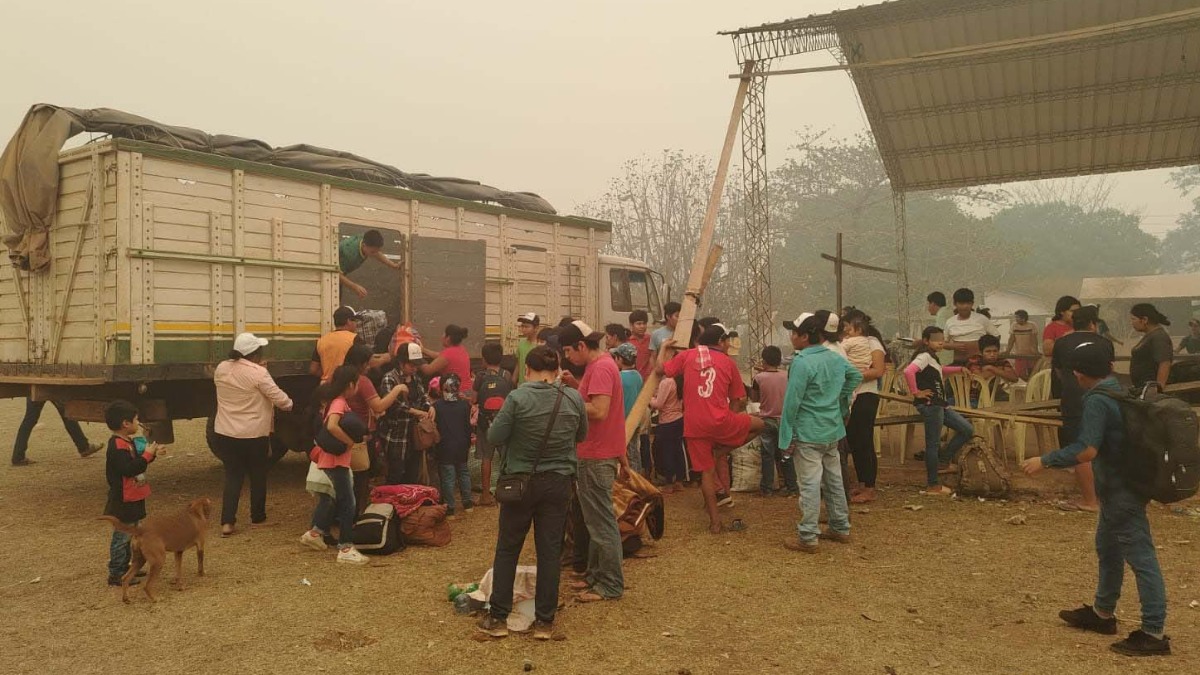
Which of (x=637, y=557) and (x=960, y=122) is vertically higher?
(x=960, y=122)

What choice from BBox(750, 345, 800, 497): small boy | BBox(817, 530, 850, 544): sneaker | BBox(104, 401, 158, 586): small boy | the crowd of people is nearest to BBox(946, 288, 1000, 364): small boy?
the crowd of people

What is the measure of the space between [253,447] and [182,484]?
308 cm

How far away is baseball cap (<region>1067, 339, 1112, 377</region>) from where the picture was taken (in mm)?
4285

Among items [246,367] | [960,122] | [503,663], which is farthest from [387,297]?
[960,122]

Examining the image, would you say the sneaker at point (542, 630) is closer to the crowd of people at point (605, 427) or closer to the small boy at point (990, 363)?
the crowd of people at point (605, 427)

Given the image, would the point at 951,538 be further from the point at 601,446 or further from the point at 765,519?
the point at 601,446

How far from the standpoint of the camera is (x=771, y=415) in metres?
7.80

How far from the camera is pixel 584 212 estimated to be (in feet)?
120

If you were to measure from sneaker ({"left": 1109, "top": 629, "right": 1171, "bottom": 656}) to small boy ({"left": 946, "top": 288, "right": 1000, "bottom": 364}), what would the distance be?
5497mm

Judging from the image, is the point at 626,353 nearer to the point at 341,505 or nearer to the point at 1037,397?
the point at 341,505

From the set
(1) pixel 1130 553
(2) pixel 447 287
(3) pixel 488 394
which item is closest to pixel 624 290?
(2) pixel 447 287

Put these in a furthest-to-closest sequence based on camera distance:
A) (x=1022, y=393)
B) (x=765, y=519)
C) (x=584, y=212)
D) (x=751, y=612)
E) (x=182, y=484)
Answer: (x=584, y=212), (x=1022, y=393), (x=182, y=484), (x=765, y=519), (x=751, y=612)

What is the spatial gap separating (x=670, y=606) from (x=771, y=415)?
130 inches

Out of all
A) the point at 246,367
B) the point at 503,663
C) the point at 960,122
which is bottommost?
the point at 503,663
